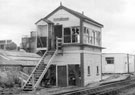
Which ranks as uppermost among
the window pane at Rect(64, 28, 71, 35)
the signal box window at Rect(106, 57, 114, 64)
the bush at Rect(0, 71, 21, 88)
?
the window pane at Rect(64, 28, 71, 35)

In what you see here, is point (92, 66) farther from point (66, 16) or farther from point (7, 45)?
point (7, 45)

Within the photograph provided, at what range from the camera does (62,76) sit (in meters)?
29.8

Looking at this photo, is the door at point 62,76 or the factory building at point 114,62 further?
the factory building at point 114,62

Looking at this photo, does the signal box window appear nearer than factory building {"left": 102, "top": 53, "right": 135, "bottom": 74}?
No

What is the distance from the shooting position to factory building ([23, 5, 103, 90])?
29344mm

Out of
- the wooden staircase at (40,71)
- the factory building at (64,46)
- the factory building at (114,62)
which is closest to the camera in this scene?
the wooden staircase at (40,71)

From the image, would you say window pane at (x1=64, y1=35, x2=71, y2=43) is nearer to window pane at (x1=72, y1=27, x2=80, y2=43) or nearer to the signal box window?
window pane at (x1=72, y1=27, x2=80, y2=43)

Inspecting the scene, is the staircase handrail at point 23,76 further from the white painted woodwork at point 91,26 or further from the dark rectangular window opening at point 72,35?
the white painted woodwork at point 91,26

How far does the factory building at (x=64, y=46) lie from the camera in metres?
29.3

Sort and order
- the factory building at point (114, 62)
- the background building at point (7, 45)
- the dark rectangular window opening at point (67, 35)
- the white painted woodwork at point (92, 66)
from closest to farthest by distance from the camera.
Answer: the dark rectangular window opening at point (67, 35) → the white painted woodwork at point (92, 66) → the background building at point (7, 45) → the factory building at point (114, 62)

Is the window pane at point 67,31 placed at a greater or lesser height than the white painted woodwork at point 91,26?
lesser

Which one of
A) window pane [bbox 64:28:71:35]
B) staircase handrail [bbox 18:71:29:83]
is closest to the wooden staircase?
window pane [bbox 64:28:71:35]

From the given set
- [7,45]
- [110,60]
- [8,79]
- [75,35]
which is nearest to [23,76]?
[8,79]

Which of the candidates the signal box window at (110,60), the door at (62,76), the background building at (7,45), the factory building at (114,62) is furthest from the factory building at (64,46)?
the signal box window at (110,60)
